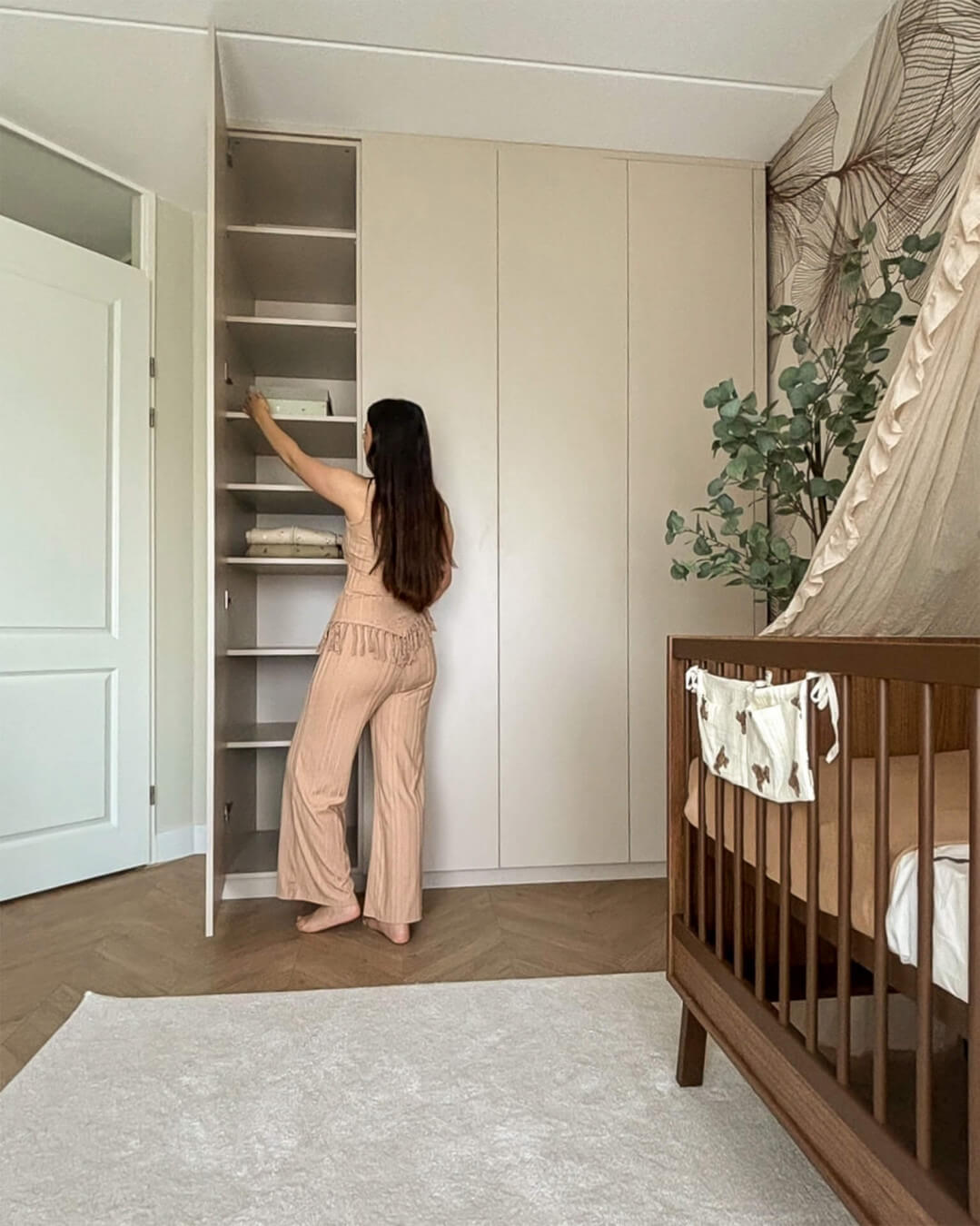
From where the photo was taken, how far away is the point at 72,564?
2580mm

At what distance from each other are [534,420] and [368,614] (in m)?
0.91

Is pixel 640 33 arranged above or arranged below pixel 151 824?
above

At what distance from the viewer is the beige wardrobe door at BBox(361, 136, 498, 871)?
249cm

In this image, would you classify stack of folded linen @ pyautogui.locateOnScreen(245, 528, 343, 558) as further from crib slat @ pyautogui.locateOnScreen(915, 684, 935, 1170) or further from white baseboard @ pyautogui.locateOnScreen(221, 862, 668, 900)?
crib slat @ pyautogui.locateOnScreen(915, 684, 935, 1170)

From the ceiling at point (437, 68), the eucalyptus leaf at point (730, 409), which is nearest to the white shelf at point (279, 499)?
the ceiling at point (437, 68)

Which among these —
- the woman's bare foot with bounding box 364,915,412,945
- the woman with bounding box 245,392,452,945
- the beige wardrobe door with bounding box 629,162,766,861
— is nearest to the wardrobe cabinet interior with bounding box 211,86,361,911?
the woman with bounding box 245,392,452,945

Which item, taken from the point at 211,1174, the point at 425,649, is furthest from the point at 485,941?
the point at 211,1174

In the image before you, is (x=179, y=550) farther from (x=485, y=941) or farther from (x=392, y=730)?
(x=485, y=941)

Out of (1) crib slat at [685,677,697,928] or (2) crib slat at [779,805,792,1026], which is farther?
(1) crib slat at [685,677,697,928]

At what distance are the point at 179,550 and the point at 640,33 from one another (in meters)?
2.19

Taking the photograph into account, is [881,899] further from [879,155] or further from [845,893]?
[879,155]

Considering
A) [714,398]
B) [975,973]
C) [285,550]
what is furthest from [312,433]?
[975,973]

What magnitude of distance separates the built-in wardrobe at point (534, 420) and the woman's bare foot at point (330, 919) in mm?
308

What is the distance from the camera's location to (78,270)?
258 cm
